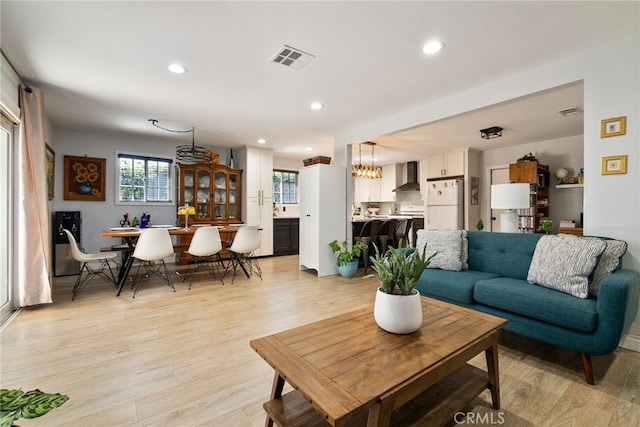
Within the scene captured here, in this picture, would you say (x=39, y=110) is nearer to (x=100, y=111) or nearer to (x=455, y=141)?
(x=100, y=111)

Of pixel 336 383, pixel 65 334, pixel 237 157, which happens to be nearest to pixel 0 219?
pixel 65 334

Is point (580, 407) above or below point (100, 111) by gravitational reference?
below

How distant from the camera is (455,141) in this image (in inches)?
220

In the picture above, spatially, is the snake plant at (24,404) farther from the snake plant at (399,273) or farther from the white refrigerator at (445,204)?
the white refrigerator at (445,204)

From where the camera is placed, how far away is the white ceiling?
6.42ft

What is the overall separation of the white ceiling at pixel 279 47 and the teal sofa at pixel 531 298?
1.64 meters

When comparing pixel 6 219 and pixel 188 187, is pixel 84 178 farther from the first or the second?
pixel 6 219

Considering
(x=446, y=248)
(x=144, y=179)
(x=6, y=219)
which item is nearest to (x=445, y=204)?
(x=446, y=248)

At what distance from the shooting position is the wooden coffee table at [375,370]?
1.00 meters

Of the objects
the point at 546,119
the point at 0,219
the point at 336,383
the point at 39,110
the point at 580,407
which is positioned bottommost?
the point at 580,407

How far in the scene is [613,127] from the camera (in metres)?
2.28

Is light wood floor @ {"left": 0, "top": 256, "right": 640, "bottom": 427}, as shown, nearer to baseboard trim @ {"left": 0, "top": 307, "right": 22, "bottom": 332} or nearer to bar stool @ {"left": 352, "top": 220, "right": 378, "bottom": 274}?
baseboard trim @ {"left": 0, "top": 307, "right": 22, "bottom": 332}

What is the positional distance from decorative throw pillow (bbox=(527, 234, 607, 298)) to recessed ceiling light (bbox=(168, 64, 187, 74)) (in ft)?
11.4

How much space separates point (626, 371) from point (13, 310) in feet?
17.2
